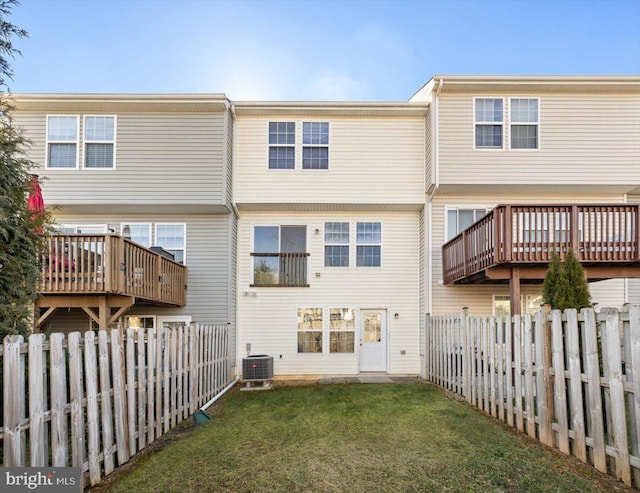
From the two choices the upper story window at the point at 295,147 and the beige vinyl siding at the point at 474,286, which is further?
the upper story window at the point at 295,147

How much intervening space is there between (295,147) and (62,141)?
6.28 metres

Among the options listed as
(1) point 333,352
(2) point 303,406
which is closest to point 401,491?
(2) point 303,406

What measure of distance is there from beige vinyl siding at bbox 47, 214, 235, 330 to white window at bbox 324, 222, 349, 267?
2.74m

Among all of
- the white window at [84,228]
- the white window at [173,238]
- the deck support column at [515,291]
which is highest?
the white window at [84,228]

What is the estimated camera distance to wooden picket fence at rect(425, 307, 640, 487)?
12.5ft

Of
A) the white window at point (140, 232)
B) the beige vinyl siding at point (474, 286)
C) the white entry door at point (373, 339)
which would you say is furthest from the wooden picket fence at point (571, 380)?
the white window at point (140, 232)

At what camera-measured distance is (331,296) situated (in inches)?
450

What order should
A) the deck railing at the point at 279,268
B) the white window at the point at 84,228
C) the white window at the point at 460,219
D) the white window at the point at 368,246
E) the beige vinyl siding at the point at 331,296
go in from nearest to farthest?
1. the white window at the point at 84,228
2. the white window at the point at 460,219
3. the beige vinyl siding at the point at 331,296
4. the deck railing at the point at 279,268
5. the white window at the point at 368,246

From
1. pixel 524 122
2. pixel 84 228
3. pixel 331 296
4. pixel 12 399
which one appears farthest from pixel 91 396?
pixel 524 122

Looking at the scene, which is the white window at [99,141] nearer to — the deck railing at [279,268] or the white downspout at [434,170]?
the deck railing at [279,268]

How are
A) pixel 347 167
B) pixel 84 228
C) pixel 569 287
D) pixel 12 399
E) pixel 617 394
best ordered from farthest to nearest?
pixel 347 167, pixel 84 228, pixel 569 287, pixel 617 394, pixel 12 399

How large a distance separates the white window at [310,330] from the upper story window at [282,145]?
4.24 m

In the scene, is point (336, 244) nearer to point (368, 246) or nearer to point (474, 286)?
point (368, 246)

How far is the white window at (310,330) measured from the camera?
11328 mm
